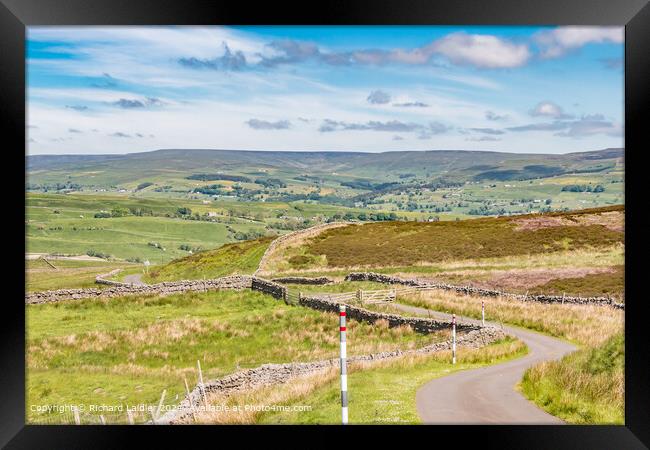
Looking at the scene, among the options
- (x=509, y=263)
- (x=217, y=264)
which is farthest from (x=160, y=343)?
(x=217, y=264)

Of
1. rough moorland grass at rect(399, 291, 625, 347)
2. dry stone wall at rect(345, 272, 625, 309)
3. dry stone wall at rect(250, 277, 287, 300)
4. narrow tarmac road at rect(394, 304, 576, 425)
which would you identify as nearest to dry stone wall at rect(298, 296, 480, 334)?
dry stone wall at rect(250, 277, 287, 300)

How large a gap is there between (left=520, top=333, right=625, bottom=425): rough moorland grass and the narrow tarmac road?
0.25 m

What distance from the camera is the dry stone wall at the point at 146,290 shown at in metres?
24.4

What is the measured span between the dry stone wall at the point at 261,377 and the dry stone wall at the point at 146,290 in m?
14.3

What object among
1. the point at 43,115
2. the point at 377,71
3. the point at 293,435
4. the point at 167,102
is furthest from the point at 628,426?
the point at 377,71

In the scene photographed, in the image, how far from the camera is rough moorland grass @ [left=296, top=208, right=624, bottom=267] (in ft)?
125

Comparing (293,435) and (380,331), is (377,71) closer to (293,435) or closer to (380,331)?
(380,331)

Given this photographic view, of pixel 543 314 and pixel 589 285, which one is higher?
pixel 589 285

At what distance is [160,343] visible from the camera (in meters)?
17.3

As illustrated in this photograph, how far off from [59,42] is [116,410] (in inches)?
1075

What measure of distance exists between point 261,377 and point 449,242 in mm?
31875

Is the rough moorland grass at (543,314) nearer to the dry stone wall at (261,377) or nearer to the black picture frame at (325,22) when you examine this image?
the dry stone wall at (261,377)

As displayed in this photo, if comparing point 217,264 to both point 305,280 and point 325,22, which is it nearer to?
point 305,280

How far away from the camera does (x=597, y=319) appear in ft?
56.1
